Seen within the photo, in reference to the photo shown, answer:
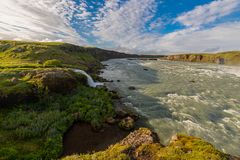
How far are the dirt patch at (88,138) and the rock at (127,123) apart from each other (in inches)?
17.4

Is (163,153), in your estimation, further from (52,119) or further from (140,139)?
(52,119)

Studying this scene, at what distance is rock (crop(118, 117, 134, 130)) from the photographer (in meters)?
17.0

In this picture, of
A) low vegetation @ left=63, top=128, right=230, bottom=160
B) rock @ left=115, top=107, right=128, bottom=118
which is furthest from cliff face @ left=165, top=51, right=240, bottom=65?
low vegetation @ left=63, top=128, right=230, bottom=160

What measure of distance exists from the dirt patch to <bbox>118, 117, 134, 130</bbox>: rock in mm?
441

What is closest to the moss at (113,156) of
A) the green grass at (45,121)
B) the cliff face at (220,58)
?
the green grass at (45,121)

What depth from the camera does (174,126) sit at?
59.0 feet

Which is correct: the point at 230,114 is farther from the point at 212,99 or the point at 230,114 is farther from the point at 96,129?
the point at 96,129

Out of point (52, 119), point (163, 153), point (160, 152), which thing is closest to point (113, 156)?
point (160, 152)

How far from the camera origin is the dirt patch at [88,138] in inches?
539

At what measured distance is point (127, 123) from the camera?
1747 cm

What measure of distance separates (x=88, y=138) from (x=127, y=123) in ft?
14.2

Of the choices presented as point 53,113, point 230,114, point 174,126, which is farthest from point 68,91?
point 230,114

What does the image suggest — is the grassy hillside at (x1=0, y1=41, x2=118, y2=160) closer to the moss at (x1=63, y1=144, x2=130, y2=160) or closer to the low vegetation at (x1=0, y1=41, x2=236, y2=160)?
the low vegetation at (x1=0, y1=41, x2=236, y2=160)

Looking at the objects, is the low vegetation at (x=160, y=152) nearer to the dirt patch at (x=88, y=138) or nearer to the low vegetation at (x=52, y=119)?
the low vegetation at (x=52, y=119)
